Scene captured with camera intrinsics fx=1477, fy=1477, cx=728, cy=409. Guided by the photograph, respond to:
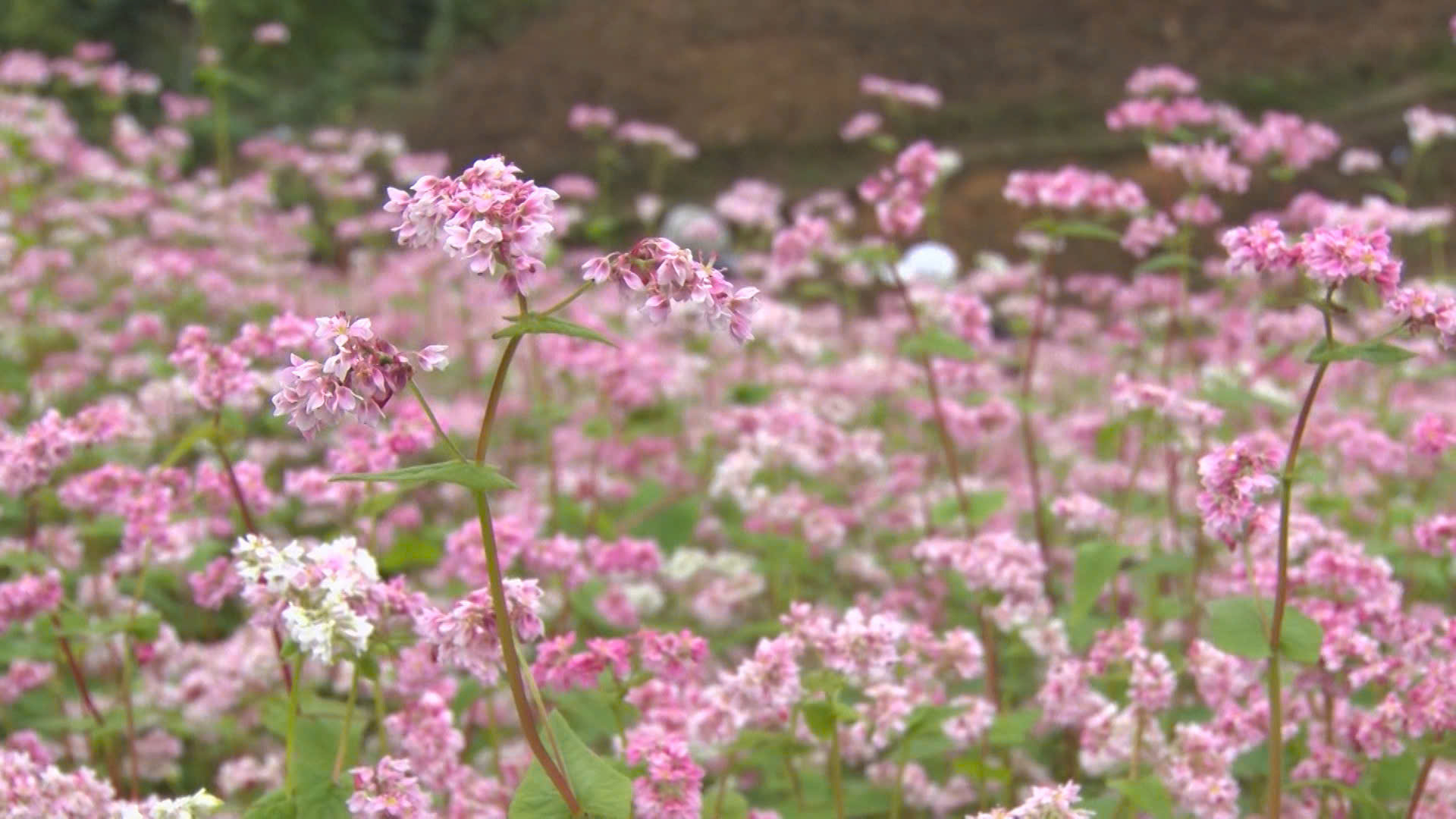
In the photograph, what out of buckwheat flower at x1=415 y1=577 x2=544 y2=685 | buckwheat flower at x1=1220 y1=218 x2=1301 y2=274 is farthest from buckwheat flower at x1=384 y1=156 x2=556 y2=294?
buckwheat flower at x1=1220 y1=218 x2=1301 y2=274

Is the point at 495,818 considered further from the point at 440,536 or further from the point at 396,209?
the point at 440,536

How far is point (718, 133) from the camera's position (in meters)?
8.00

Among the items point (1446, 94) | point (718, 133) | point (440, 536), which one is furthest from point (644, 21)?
point (440, 536)

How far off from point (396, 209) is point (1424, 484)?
3122 millimetres

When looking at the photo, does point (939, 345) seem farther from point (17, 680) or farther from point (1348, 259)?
point (17, 680)

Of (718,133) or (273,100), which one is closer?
(718,133)

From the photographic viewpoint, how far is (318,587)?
1828mm

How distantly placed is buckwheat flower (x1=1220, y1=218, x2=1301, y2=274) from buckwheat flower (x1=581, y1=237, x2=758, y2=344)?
2.41ft

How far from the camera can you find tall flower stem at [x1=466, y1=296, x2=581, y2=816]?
5.16 feet

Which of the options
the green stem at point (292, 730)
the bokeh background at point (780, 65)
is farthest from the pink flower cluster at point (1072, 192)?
the bokeh background at point (780, 65)

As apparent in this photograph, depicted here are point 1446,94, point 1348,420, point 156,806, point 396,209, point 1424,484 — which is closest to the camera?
point 396,209

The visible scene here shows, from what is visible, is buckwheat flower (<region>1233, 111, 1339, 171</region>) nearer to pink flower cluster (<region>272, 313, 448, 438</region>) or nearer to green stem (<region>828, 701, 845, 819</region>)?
green stem (<region>828, 701, 845, 819</region>)

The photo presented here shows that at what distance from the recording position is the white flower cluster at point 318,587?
5.75 feet

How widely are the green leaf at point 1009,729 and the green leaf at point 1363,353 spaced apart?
87 centimetres
